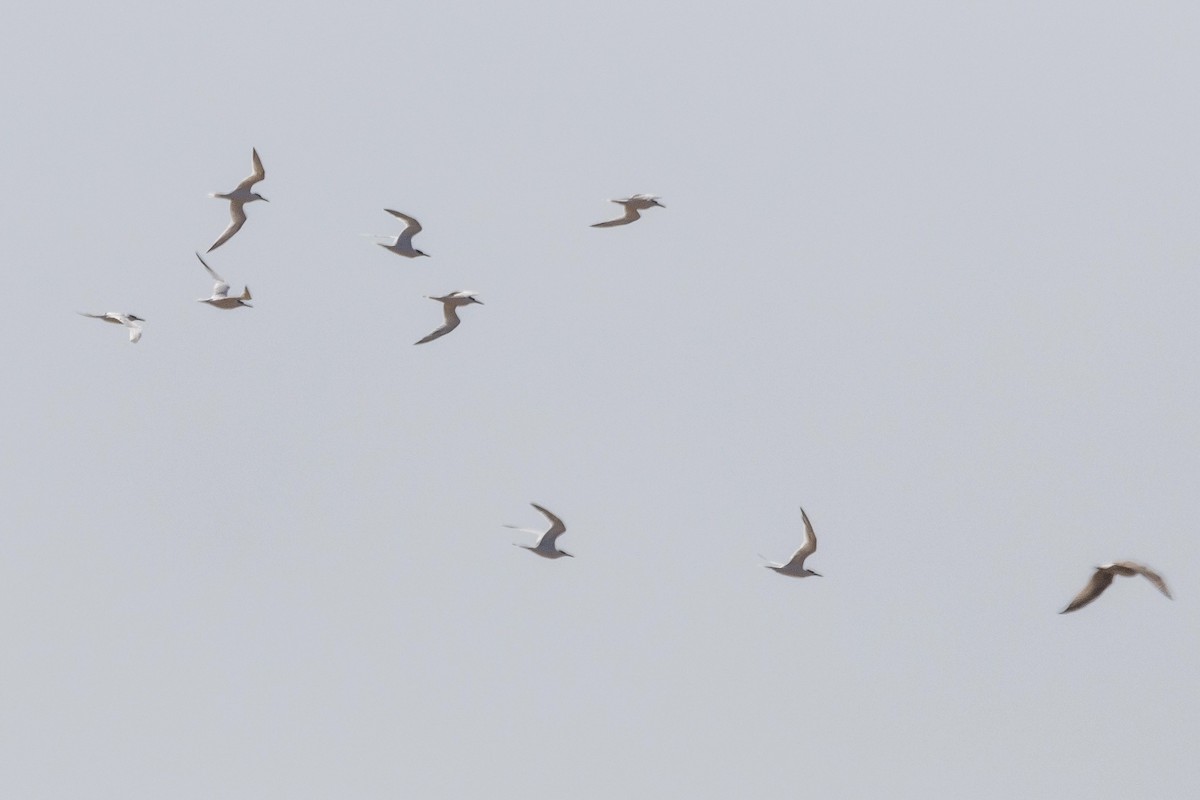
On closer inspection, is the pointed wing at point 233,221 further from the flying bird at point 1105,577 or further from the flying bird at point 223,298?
the flying bird at point 1105,577

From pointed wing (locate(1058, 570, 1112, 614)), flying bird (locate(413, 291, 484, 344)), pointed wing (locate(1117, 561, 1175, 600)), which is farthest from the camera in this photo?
flying bird (locate(413, 291, 484, 344))

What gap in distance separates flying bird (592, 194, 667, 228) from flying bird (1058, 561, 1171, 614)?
15323 millimetres

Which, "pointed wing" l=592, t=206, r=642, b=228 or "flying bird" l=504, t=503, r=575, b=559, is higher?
"pointed wing" l=592, t=206, r=642, b=228

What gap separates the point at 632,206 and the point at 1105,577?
52.3 ft

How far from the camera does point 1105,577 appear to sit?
33.8 meters

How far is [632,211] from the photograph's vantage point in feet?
146

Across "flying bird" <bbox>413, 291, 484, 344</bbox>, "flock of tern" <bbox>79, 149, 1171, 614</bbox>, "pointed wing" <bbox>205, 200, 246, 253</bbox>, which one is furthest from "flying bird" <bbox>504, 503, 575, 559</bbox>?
"pointed wing" <bbox>205, 200, 246, 253</bbox>

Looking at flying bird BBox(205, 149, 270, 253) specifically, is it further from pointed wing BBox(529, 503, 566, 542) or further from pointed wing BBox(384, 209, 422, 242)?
pointed wing BBox(529, 503, 566, 542)

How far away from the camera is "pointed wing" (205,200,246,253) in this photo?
45625 mm

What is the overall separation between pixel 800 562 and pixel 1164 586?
42.6 ft

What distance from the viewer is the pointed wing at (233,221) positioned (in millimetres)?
45625

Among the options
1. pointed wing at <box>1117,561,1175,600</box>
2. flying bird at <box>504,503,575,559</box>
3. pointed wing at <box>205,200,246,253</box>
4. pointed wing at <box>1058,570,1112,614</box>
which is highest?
pointed wing at <box>1117,561,1175,600</box>

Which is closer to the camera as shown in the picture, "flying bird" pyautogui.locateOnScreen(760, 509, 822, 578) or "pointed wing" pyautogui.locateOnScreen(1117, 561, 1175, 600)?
"pointed wing" pyautogui.locateOnScreen(1117, 561, 1175, 600)

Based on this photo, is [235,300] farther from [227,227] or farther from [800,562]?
[800,562]
